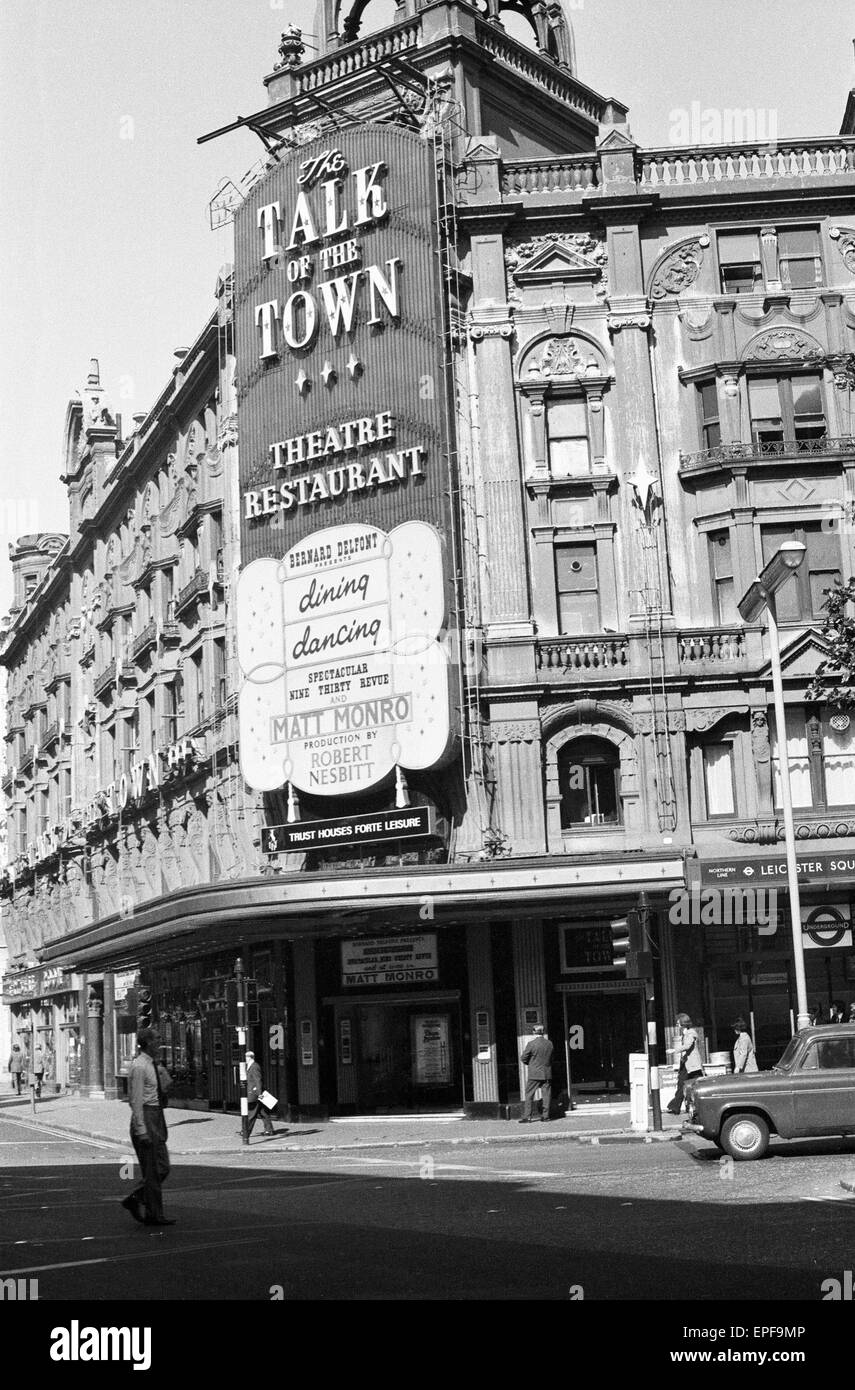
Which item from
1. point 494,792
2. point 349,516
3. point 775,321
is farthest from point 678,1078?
point 775,321

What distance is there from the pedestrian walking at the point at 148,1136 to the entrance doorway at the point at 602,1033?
20905mm

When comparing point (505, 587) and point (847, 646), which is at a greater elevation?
point (505, 587)

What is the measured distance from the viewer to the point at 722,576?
39312mm

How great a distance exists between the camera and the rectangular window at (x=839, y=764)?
1495 inches

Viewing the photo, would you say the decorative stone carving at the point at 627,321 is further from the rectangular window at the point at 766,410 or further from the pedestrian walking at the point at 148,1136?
the pedestrian walking at the point at 148,1136

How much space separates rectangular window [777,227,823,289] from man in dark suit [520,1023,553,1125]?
63.6 ft

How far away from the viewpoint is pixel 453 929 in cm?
3909

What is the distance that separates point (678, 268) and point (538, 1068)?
19740 millimetres

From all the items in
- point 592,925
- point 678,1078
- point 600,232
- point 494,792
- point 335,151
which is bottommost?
point 678,1078

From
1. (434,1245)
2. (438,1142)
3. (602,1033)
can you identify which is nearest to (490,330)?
(602,1033)

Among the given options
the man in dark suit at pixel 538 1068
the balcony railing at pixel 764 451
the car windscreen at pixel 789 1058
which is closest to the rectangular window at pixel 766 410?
the balcony railing at pixel 764 451

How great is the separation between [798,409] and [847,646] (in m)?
16.4

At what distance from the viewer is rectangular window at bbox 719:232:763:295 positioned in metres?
41.2
